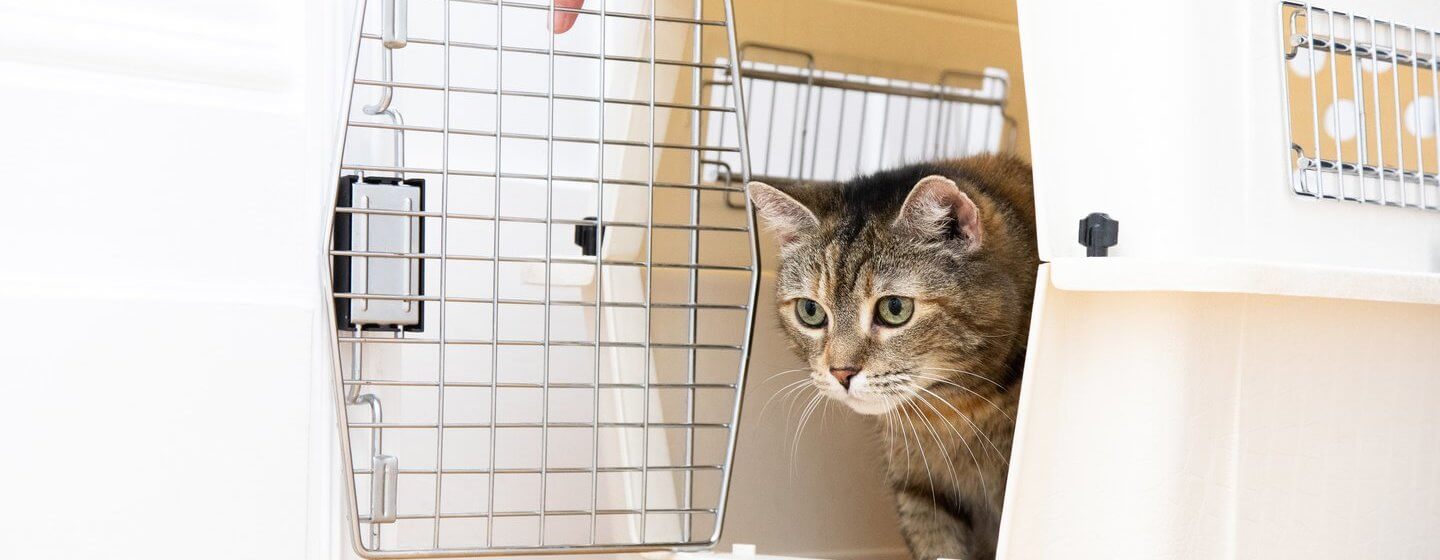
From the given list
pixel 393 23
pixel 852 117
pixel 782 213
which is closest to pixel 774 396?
pixel 782 213

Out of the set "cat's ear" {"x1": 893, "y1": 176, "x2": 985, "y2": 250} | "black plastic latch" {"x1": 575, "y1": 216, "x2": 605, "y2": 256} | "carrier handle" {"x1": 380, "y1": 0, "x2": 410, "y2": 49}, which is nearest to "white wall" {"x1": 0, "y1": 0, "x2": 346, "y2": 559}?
"carrier handle" {"x1": 380, "y1": 0, "x2": 410, "y2": 49}

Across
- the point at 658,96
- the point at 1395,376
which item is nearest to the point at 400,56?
the point at 658,96

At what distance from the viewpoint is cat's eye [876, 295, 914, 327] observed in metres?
1.19

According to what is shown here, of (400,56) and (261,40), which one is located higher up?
(400,56)

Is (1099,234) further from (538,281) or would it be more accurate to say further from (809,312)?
(538,281)

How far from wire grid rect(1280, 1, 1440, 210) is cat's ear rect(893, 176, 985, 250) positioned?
0.33 m

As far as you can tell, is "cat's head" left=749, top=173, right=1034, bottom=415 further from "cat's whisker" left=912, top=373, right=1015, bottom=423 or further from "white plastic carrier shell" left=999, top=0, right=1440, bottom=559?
"white plastic carrier shell" left=999, top=0, right=1440, bottom=559

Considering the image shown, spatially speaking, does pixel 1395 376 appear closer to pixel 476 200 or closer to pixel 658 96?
pixel 658 96

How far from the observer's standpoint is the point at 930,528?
1.30 m

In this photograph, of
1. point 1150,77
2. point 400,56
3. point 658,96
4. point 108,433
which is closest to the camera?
point 1150,77

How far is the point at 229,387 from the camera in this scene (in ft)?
3.08

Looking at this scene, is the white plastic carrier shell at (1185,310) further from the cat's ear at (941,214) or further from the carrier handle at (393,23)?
the carrier handle at (393,23)

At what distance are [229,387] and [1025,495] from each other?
25.2 inches

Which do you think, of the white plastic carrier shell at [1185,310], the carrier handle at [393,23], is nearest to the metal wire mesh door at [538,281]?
the carrier handle at [393,23]
